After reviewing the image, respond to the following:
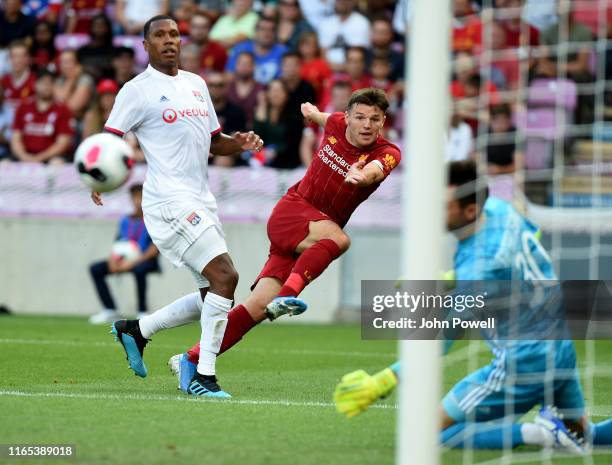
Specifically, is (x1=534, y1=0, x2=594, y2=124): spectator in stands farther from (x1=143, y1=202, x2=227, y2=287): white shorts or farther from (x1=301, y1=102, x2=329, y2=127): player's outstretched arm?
(x1=143, y1=202, x2=227, y2=287): white shorts

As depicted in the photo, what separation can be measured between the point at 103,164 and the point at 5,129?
1064cm

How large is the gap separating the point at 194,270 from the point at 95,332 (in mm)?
5584

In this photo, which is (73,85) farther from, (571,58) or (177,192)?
(177,192)

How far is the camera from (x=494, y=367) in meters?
6.18

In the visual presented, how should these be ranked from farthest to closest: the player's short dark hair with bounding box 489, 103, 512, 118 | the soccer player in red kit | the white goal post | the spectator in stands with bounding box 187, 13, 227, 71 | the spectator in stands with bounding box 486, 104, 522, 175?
the spectator in stands with bounding box 187, 13, 227, 71 < the spectator in stands with bounding box 486, 104, 522, 175 < the player's short dark hair with bounding box 489, 103, 512, 118 < the soccer player in red kit < the white goal post

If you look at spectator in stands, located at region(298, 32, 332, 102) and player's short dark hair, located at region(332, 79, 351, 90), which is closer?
player's short dark hair, located at region(332, 79, 351, 90)

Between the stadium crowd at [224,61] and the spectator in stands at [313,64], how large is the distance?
14mm

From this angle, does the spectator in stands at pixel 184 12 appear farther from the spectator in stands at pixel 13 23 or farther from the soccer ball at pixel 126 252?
the soccer ball at pixel 126 252

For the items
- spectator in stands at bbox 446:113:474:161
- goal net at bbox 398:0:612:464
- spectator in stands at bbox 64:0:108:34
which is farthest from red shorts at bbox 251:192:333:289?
spectator in stands at bbox 64:0:108:34

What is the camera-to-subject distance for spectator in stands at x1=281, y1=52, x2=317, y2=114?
54.9 ft

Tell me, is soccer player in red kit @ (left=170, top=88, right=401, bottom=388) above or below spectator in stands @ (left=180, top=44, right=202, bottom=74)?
below

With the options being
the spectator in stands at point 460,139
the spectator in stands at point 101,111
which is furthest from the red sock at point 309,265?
the spectator in stands at point 101,111

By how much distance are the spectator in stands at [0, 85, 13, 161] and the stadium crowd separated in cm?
2

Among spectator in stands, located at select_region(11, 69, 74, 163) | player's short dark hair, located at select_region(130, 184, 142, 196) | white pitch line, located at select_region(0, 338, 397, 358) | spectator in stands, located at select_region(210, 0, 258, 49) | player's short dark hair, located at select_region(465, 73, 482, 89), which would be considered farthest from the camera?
spectator in stands, located at select_region(210, 0, 258, 49)
